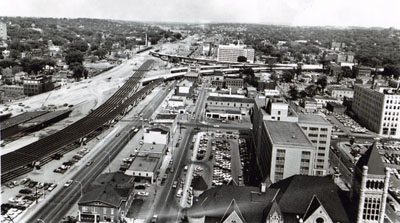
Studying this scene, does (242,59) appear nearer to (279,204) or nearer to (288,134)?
(288,134)

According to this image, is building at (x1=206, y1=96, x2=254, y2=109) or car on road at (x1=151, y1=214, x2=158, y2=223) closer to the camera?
car on road at (x1=151, y1=214, x2=158, y2=223)

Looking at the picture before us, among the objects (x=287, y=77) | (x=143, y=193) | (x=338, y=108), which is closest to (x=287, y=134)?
(x=143, y=193)

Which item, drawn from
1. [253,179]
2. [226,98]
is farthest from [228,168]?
[226,98]

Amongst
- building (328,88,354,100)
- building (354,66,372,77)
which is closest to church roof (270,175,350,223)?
building (328,88,354,100)

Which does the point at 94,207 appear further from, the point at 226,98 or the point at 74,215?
the point at 226,98

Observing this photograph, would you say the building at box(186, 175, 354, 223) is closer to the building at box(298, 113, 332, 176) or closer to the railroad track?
the building at box(298, 113, 332, 176)
